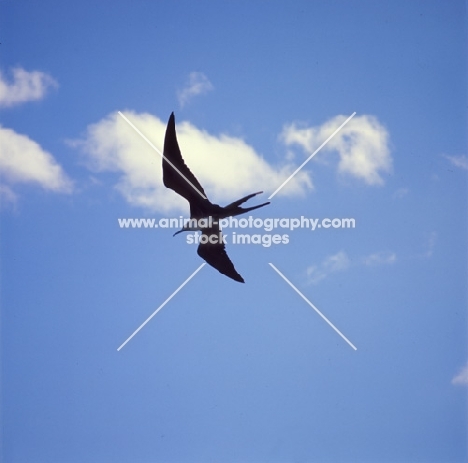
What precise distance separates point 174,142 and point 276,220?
884 mm

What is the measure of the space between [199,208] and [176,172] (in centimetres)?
30

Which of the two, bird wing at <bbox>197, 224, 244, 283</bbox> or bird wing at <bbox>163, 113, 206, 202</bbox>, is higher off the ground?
bird wing at <bbox>163, 113, 206, 202</bbox>

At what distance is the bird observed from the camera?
9.51 feet

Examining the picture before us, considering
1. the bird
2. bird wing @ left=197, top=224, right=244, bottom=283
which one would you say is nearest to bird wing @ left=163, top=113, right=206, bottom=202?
the bird

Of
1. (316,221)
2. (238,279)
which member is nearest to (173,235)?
(238,279)

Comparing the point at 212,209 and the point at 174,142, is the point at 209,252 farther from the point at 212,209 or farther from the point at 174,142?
the point at 174,142

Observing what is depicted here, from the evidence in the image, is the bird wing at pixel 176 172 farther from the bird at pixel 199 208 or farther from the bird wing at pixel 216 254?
the bird wing at pixel 216 254

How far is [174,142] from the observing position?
292 centimetres

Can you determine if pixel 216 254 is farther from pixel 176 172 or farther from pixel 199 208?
pixel 176 172

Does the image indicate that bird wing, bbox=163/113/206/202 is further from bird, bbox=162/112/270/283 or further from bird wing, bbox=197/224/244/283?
bird wing, bbox=197/224/244/283

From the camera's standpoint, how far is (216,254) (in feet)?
9.67

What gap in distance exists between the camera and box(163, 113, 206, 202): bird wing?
114 inches

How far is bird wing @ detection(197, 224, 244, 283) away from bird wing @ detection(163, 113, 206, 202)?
0.83 feet

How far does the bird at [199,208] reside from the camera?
114 inches
